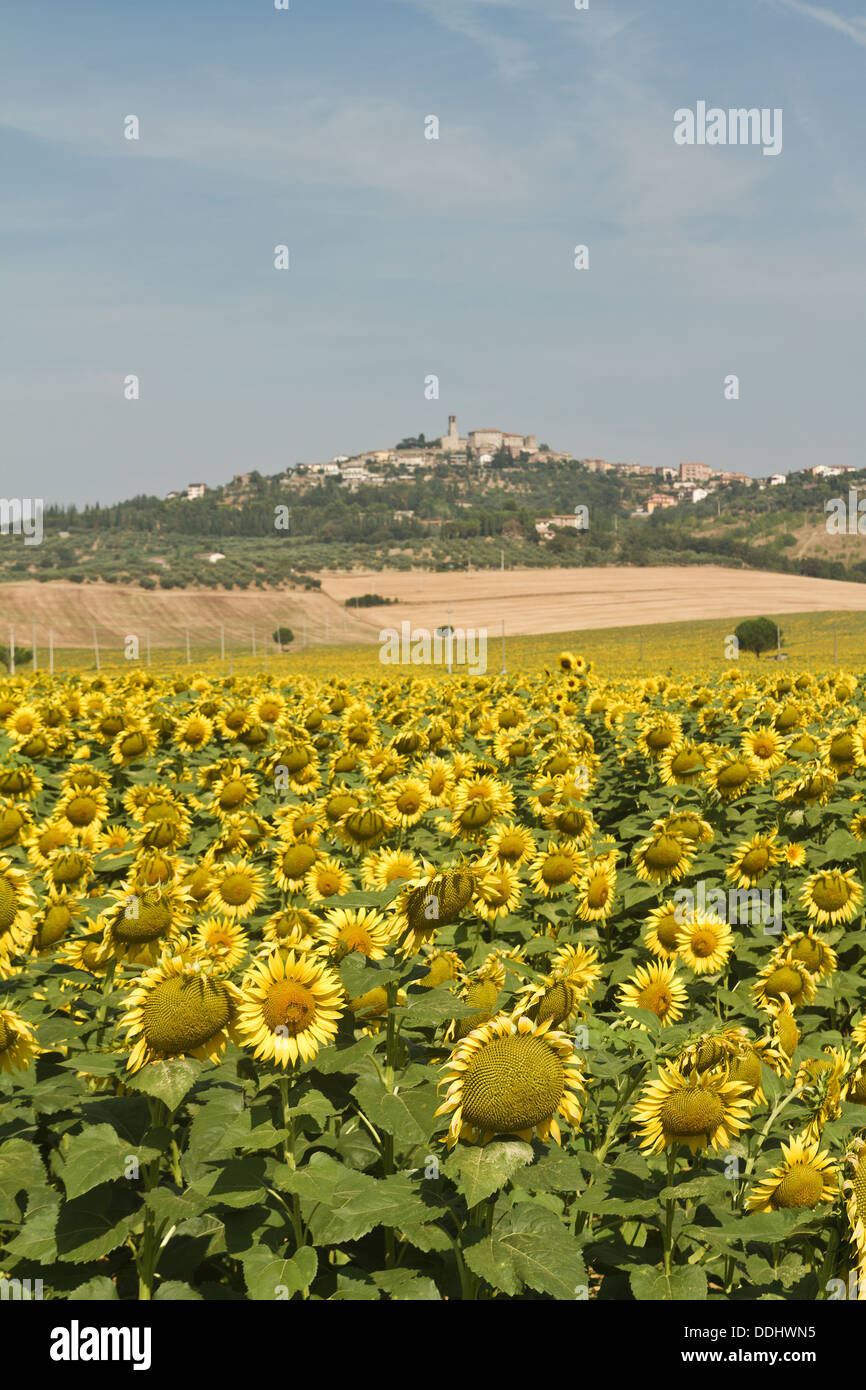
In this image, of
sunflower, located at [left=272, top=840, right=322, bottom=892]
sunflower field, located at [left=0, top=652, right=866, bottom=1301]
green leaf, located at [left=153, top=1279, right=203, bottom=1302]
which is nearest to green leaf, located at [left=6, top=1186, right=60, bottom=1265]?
sunflower field, located at [left=0, top=652, right=866, bottom=1301]

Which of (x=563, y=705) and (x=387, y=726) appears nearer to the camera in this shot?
(x=387, y=726)

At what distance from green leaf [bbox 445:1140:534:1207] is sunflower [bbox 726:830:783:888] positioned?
4.66m

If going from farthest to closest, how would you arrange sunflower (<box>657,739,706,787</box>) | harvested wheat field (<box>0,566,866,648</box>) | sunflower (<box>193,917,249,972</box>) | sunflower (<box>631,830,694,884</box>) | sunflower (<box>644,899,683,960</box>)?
harvested wheat field (<box>0,566,866,648</box>)
sunflower (<box>657,739,706,787</box>)
sunflower (<box>631,830,694,884</box>)
sunflower (<box>644,899,683,960</box>)
sunflower (<box>193,917,249,972</box>)

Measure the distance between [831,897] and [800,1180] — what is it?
343 cm

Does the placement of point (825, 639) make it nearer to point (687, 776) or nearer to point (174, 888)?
point (687, 776)

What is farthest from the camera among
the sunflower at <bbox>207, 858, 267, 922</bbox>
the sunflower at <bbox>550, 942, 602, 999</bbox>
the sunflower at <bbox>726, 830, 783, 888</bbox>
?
the sunflower at <bbox>726, 830, 783, 888</bbox>

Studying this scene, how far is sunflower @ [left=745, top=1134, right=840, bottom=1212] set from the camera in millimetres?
3287

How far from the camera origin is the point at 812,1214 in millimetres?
3078

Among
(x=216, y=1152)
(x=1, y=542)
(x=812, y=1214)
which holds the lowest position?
(x=812, y=1214)

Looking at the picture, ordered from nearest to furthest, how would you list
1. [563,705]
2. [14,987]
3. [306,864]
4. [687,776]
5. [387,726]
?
1. [14,987]
2. [306,864]
3. [687,776]
4. [387,726]
5. [563,705]

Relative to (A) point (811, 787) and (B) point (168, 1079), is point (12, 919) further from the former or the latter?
(A) point (811, 787)

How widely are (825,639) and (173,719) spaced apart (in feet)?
239

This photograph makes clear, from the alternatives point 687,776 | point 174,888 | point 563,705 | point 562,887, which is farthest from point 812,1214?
point 563,705

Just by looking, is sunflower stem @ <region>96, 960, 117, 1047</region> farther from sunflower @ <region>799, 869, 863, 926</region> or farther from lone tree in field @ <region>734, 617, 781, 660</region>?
lone tree in field @ <region>734, 617, 781, 660</region>
